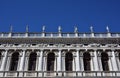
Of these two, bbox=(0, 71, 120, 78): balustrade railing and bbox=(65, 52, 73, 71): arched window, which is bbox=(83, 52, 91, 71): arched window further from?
bbox=(65, 52, 73, 71): arched window

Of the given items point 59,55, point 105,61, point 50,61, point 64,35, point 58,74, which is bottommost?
point 58,74

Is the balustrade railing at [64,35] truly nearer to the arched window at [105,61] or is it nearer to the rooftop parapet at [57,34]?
the rooftop parapet at [57,34]

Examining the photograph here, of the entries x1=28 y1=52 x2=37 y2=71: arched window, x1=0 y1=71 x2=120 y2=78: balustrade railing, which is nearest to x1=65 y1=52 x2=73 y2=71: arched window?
x1=0 y1=71 x2=120 y2=78: balustrade railing

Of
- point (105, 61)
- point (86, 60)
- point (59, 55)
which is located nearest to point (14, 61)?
point (59, 55)

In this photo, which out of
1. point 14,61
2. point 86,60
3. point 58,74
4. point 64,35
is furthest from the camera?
point 64,35

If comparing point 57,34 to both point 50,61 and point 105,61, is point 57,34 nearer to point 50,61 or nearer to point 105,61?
point 50,61

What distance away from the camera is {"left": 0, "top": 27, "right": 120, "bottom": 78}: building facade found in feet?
79.0

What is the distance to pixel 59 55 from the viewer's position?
25.7 m

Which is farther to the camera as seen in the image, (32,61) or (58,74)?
(32,61)

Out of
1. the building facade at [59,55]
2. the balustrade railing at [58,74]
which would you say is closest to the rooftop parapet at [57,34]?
the building facade at [59,55]

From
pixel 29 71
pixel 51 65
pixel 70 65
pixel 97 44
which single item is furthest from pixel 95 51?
pixel 29 71

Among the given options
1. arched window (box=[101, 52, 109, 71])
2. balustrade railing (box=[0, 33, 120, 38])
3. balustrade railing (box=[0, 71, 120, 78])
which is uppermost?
balustrade railing (box=[0, 33, 120, 38])

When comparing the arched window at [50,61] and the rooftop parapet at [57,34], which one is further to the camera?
the rooftop parapet at [57,34]

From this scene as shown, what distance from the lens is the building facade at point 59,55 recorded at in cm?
2408
